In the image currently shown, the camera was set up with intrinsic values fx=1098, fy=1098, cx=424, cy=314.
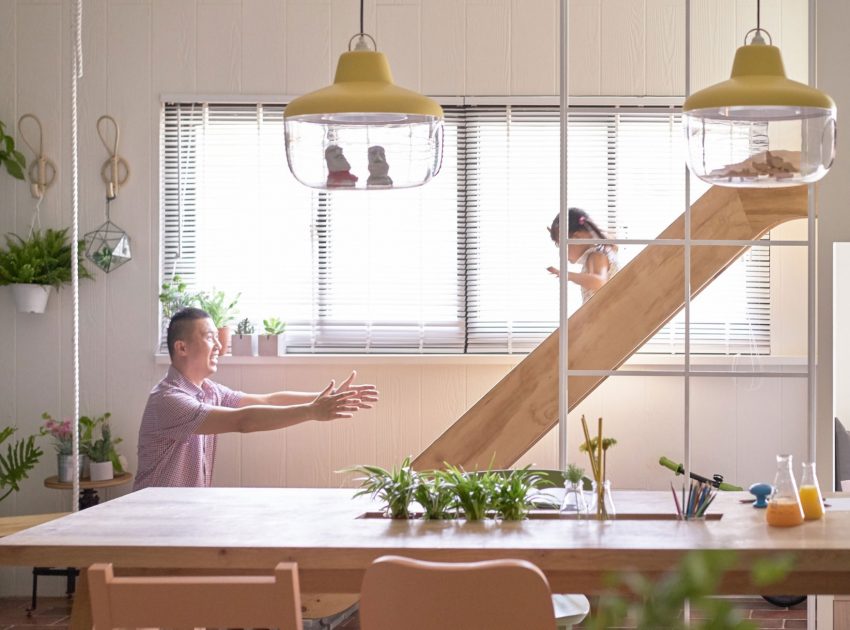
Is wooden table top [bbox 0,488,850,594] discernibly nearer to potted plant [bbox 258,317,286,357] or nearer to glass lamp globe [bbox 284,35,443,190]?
glass lamp globe [bbox 284,35,443,190]

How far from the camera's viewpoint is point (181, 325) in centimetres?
501

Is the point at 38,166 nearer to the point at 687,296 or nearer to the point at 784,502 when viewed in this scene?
the point at 687,296

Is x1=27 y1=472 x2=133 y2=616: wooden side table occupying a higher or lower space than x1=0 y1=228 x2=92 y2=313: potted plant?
lower

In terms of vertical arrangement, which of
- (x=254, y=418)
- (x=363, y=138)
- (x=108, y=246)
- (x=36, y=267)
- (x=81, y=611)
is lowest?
(x=81, y=611)

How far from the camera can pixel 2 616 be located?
552 centimetres

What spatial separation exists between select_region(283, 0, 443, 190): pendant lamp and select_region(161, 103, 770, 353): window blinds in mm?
2772

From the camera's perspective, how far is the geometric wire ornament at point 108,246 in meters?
5.79

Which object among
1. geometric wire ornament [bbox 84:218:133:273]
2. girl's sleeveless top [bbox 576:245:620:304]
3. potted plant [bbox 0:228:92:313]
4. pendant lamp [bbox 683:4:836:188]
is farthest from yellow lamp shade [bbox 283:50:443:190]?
potted plant [bbox 0:228:92:313]

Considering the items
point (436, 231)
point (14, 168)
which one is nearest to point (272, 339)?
point (436, 231)

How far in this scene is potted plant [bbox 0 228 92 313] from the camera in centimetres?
570

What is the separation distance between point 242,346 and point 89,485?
1.04 metres

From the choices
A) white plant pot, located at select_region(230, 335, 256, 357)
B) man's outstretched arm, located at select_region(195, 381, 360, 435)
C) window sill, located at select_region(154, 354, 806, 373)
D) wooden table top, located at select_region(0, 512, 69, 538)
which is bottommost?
wooden table top, located at select_region(0, 512, 69, 538)

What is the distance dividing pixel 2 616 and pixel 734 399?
3.94 meters

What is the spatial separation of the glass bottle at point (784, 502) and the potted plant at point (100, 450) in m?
3.56
